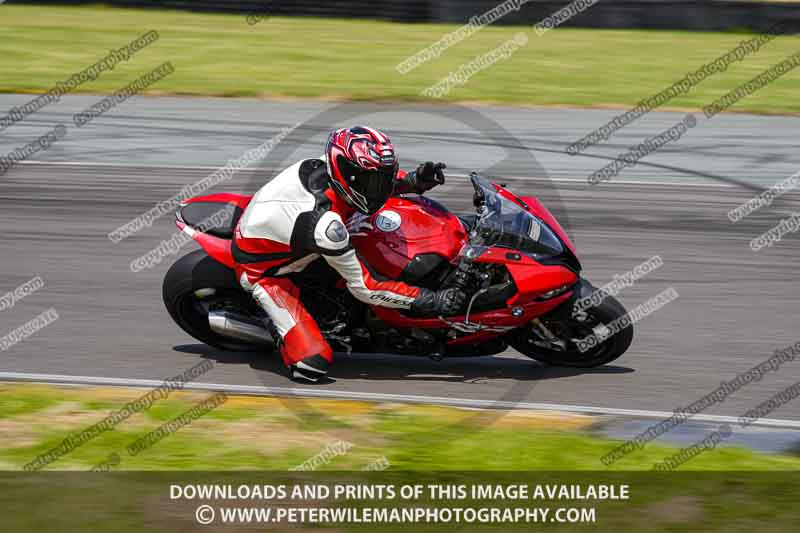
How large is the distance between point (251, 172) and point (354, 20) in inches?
474

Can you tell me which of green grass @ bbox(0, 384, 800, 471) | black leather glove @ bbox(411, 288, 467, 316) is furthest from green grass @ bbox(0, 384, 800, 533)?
black leather glove @ bbox(411, 288, 467, 316)

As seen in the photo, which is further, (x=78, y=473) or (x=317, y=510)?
(x=78, y=473)

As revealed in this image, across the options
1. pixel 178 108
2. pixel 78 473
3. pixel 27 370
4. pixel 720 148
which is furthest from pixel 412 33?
pixel 78 473

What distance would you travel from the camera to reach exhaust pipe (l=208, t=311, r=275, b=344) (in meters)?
7.76

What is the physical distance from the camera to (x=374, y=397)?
7.32 metres

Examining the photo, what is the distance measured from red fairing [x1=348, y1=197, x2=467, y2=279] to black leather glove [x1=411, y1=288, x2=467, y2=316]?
0.28 m

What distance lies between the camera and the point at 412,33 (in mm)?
23812

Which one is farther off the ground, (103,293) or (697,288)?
(103,293)

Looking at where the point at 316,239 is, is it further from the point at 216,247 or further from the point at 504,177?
the point at 504,177

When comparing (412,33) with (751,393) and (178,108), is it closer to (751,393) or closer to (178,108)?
(178,108)
